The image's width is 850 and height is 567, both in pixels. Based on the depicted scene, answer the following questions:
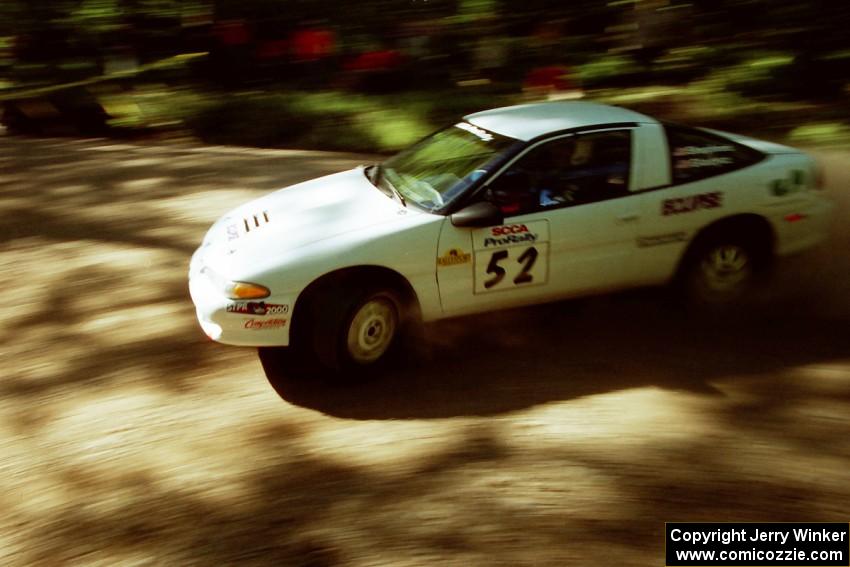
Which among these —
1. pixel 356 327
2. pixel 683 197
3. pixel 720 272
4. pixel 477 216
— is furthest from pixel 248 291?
pixel 720 272

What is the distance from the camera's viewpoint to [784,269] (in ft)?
19.2

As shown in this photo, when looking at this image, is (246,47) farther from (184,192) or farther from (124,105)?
(184,192)

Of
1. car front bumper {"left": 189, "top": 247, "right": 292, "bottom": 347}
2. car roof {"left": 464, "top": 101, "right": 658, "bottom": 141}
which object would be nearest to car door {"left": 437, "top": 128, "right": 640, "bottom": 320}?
car roof {"left": 464, "top": 101, "right": 658, "bottom": 141}

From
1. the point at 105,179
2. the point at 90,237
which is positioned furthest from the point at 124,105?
the point at 90,237

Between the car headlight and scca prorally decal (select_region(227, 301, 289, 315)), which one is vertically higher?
the car headlight

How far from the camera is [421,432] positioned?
4270 mm

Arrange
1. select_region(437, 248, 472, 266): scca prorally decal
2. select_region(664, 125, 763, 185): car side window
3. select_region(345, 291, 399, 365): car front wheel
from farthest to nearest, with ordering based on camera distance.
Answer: select_region(664, 125, 763, 185): car side window < select_region(437, 248, 472, 266): scca prorally decal < select_region(345, 291, 399, 365): car front wheel

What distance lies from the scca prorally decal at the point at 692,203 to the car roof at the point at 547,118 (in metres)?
0.64

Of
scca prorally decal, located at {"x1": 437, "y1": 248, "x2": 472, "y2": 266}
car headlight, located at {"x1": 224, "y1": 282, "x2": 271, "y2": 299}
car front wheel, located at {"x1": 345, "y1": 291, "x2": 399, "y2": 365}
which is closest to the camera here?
car headlight, located at {"x1": 224, "y1": 282, "x2": 271, "y2": 299}

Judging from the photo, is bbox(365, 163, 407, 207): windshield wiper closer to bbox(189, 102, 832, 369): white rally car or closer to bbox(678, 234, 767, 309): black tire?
bbox(189, 102, 832, 369): white rally car

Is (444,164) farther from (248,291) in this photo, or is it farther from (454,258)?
(248,291)

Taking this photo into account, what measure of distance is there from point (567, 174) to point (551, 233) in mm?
458

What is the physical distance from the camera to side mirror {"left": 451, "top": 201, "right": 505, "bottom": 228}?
4.64m

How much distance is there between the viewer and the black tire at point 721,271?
215 inches
